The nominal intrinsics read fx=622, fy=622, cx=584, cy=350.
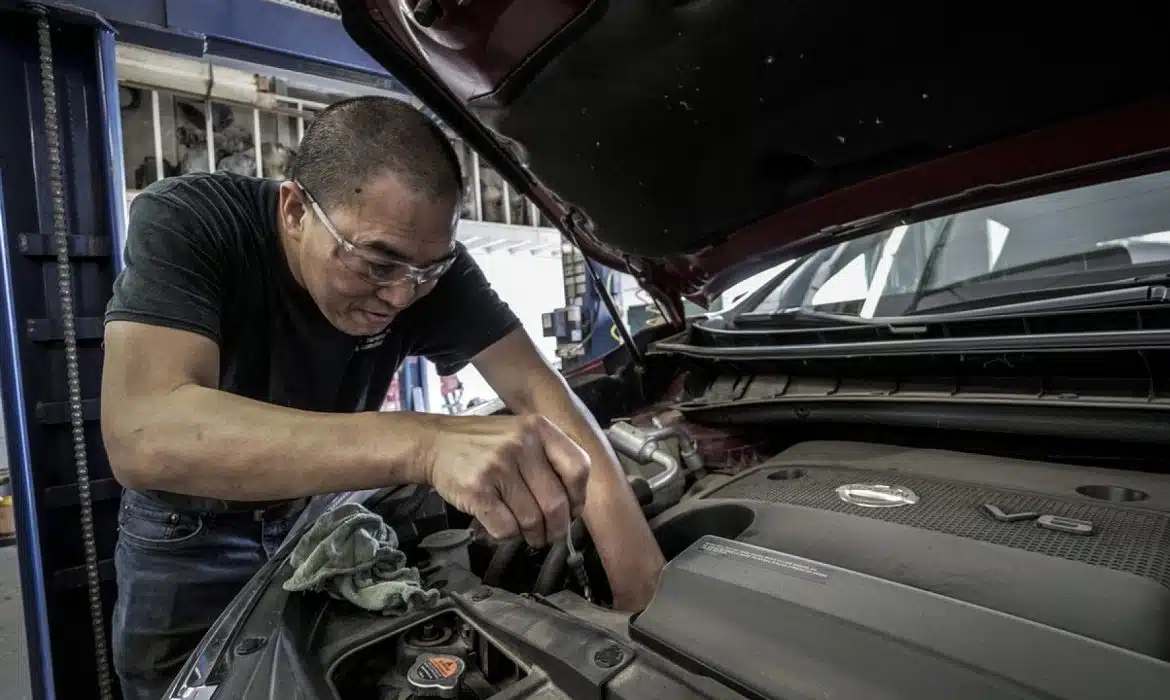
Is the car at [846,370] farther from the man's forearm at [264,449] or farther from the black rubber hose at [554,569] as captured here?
the man's forearm at [264,449]

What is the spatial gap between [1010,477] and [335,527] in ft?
3.61

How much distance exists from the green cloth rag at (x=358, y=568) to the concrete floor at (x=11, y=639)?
177cm

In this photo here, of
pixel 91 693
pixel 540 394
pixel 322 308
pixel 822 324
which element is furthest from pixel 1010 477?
pixel 91 693

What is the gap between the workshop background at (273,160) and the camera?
212 cm

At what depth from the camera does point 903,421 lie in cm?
120

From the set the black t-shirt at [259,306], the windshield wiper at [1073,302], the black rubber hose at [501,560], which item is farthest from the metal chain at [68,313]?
the windshield wiper at [1073,302]

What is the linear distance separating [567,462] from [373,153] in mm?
590

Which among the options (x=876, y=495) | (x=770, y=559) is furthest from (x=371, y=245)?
(x=876, y=495)

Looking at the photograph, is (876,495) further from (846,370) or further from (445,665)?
(445,665)

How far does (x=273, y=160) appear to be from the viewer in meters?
5.11

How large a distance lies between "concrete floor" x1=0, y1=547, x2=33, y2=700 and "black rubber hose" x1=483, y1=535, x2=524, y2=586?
1896 mm

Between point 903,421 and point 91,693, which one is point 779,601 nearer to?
point 903,421

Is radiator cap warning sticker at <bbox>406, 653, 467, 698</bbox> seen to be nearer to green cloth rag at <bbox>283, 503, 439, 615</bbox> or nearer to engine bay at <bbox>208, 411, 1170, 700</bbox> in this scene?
engine bay at <bbox>208, 411, 1170, 700</bbox>

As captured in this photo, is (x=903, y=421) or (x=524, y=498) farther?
(x=903, y=421)
